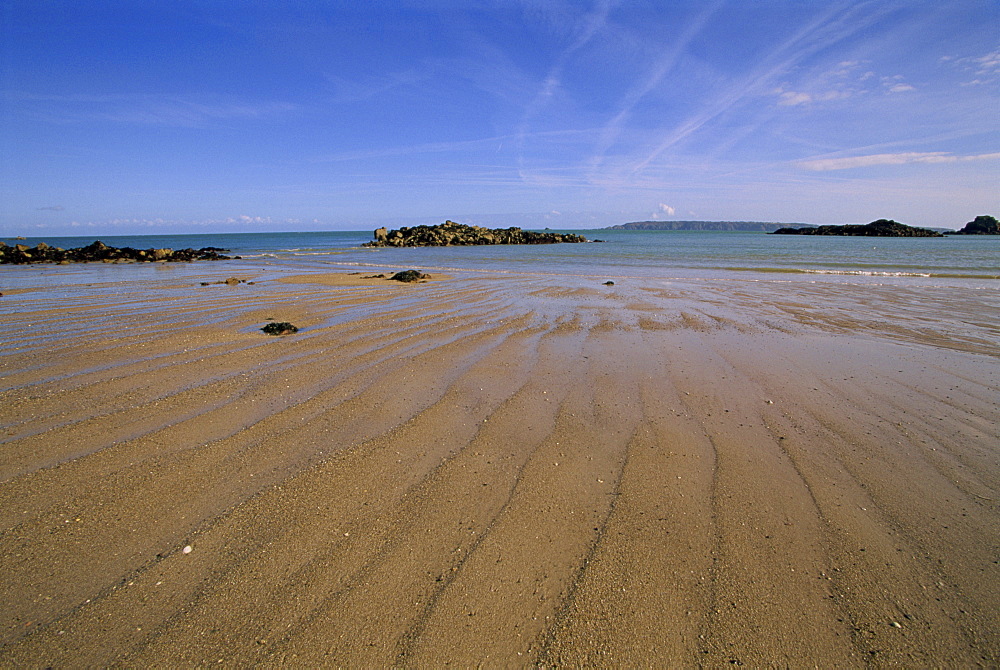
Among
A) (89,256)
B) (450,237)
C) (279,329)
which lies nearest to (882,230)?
(450,237)

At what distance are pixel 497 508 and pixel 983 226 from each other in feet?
532

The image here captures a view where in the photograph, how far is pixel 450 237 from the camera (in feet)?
190

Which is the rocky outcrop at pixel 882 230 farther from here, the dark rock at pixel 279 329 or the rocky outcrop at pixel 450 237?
the dark rock at pixel 279 329

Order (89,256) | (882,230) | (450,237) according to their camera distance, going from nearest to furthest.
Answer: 1. (89,256)
2. (450,237)
3. (882,230)

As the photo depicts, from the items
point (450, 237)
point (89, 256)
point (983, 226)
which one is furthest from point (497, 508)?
point (983, 226)

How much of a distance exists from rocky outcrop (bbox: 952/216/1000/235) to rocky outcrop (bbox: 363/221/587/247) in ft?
386

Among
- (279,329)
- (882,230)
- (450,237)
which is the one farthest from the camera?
(882,230)

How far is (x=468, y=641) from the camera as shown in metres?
1.96

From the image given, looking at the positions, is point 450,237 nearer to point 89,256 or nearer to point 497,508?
point 89,256

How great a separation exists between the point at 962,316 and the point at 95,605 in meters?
14.5

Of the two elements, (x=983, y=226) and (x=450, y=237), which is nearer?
(x=450, y=237)

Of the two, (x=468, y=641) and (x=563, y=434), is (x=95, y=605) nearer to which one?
(x=468, y=641)

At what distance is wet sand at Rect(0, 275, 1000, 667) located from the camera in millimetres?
2010

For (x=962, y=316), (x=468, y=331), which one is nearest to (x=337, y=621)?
(x=468, y=331)
